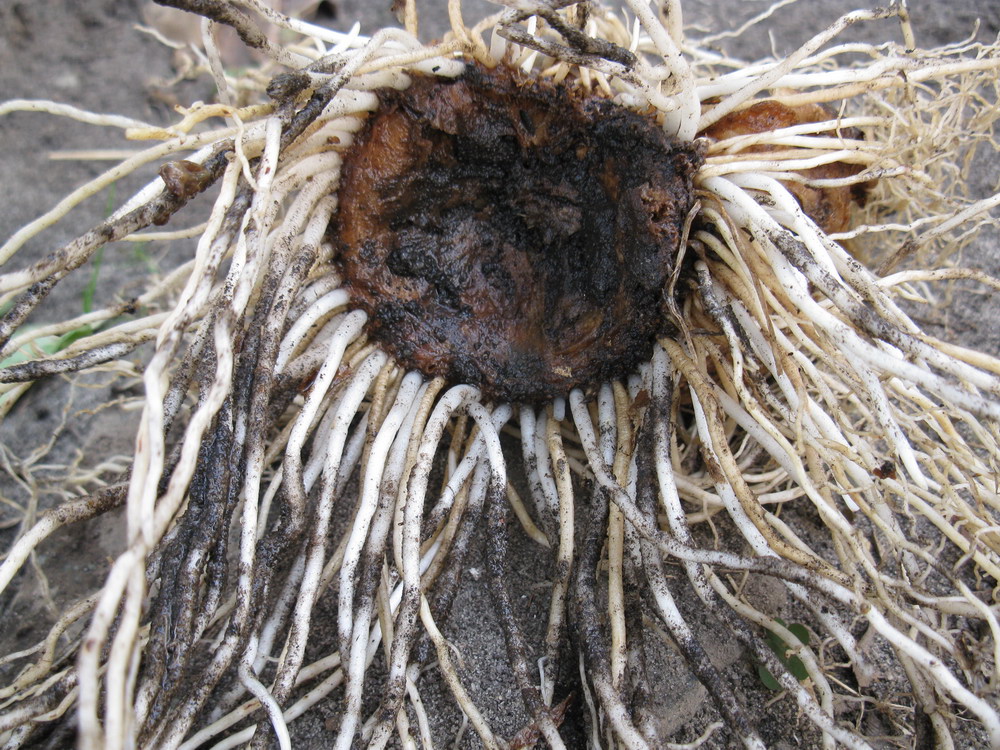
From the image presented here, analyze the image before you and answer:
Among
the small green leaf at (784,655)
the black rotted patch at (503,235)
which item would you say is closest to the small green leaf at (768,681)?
the small green leaf at (784,655)

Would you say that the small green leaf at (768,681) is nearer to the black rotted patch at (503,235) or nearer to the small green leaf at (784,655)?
the small green leaf at (784,655)

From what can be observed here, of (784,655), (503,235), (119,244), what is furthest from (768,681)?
(119,244)

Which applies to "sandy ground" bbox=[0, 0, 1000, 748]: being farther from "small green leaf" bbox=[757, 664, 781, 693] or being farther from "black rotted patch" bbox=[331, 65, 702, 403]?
"black rotted patch" bbox=[331, 65, 702, 403]

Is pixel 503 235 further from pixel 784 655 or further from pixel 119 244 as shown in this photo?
pixel 119 244

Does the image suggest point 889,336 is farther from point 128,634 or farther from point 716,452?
point 128,634

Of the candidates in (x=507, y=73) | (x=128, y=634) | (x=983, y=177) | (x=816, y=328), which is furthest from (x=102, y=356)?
(x=983, y=177)
